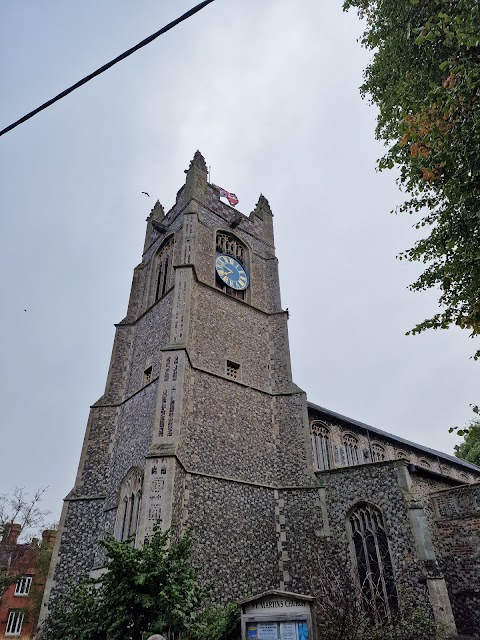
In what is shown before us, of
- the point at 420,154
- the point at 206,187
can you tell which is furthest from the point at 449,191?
the point at 206,187

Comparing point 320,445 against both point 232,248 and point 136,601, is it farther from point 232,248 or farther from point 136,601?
point 136,601

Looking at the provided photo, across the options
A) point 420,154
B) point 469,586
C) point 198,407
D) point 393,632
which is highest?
point 420,154

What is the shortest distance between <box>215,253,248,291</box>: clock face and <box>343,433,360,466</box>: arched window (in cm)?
836

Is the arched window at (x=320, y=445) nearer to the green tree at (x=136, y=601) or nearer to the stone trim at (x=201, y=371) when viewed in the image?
the stone trim at (x=201, y=371)

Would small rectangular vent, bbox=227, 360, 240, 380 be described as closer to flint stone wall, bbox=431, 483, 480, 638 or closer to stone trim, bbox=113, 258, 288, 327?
stone trim, bbox=113, 258, 288, 327

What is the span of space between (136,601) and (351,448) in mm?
14650

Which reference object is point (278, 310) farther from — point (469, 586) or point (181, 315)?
point (469, 586)

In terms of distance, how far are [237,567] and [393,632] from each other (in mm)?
4527

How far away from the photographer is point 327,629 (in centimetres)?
863

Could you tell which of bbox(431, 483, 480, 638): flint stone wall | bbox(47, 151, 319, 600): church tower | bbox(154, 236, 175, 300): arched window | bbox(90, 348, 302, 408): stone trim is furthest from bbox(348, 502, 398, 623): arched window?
bbox(154, 236, 175, 300): arched window

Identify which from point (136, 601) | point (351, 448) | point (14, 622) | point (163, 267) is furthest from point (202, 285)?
point (14, 622)

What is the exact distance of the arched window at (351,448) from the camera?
19.3m

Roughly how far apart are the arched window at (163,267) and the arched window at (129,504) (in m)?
7.75

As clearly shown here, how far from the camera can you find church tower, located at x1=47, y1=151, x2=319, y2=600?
1214 cm
